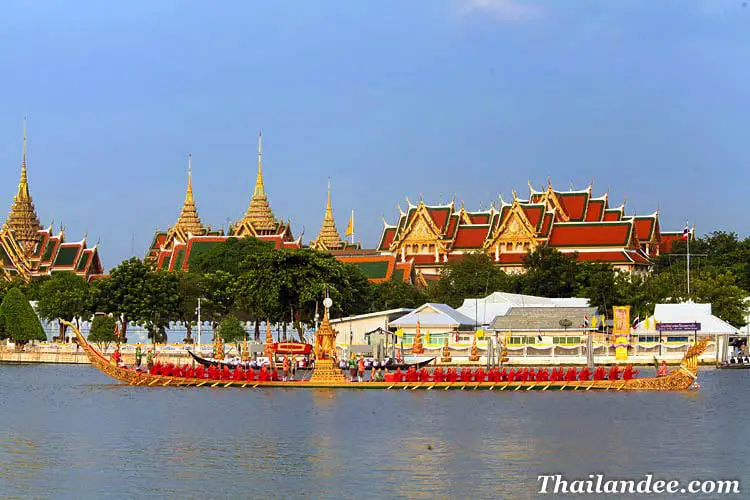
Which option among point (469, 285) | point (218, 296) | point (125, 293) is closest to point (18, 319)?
point (125, 293)

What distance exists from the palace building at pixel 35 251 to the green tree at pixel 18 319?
3838 cm

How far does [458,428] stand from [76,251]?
89.9m

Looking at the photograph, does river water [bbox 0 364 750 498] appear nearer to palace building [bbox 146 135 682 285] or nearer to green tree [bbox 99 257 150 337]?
green tree [bbox 99 257 150 337]

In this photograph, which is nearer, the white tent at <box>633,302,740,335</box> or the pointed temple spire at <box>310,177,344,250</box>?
the white tent at <box>633,302,740,335</box>

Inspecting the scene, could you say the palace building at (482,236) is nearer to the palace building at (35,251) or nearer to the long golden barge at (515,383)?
the palace building at (35,251)

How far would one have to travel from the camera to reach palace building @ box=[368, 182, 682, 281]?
117250 millimetres

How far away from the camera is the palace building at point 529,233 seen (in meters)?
117

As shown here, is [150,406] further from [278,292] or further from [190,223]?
[190,223]

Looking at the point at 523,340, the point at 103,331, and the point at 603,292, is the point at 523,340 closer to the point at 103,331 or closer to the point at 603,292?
the point at 603,292

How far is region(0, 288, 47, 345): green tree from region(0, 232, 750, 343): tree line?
2755 millimetres

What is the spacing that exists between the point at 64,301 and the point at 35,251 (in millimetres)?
43126

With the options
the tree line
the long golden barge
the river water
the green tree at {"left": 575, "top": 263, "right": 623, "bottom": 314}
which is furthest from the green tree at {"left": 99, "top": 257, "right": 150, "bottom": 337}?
the long golden barge

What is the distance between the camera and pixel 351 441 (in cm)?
3822

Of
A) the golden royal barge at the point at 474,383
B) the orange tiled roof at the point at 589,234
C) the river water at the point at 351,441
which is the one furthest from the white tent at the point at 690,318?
the orange tiled roof at the point at 589,234
